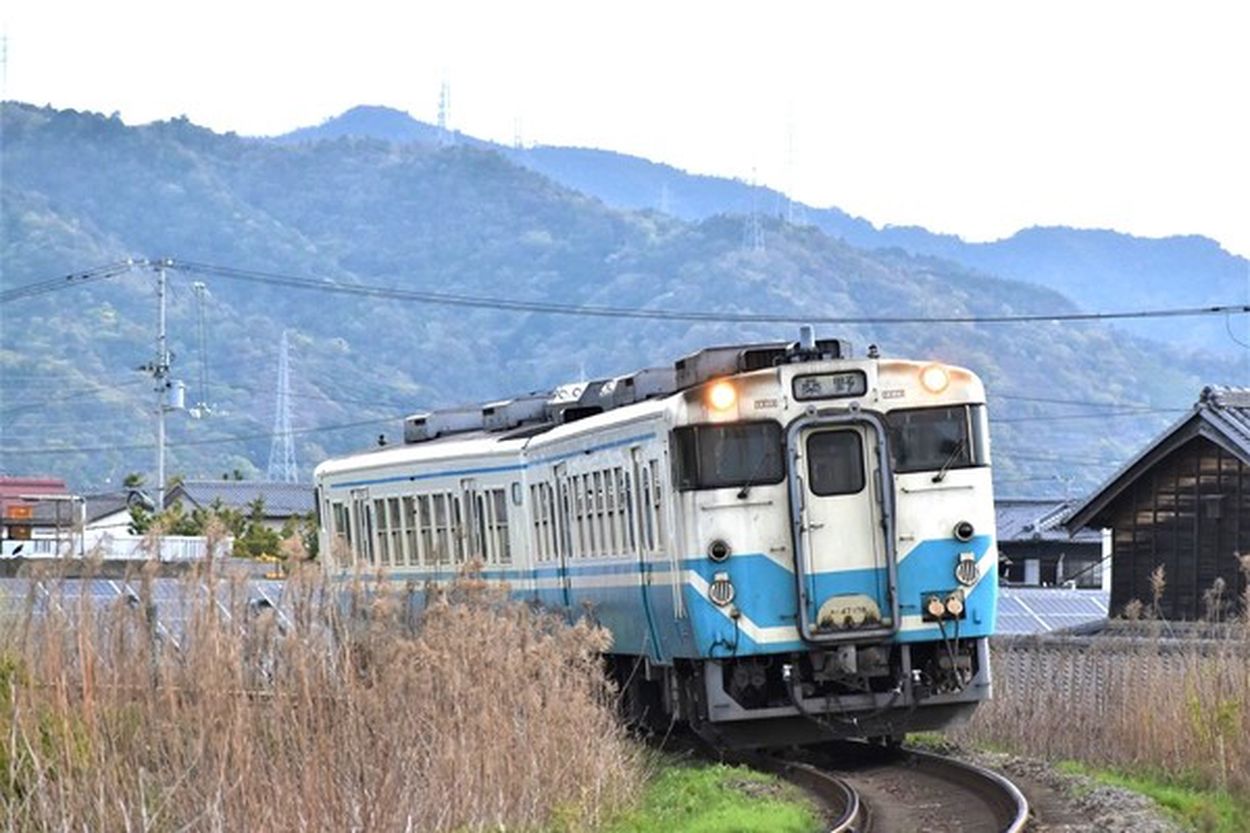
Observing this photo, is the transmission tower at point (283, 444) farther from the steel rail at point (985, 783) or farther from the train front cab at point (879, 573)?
the train front cab at point (879, 573)

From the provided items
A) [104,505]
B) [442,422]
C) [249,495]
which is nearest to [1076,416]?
[249,495]

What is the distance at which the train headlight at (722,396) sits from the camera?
617 inches

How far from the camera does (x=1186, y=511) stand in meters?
29.5

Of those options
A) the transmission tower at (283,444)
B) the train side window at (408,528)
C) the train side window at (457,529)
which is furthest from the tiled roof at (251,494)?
the train side window at (457,529)

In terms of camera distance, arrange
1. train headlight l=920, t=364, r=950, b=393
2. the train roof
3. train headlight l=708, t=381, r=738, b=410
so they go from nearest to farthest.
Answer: train headlight l=708, t=381, r=738, b=410
train headlight l=920, t=364, r=950, b=393
the train roof

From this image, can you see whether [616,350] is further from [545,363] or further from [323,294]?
[323,294]

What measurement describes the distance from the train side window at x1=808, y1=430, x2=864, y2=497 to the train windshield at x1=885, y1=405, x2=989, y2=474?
0.82 feet

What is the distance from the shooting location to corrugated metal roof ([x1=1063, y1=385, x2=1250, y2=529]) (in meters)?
27.5

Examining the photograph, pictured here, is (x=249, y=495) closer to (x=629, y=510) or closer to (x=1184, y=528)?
(x=1184, y=528)

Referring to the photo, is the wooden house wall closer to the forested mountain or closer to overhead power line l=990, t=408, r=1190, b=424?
the forested mountain

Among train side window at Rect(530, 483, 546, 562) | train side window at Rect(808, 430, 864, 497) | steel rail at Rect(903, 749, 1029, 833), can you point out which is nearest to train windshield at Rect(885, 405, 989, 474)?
train side window at Rect(808, 430, 864, 497)

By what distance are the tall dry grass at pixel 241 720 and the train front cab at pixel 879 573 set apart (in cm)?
381

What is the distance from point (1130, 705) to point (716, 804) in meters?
4.14

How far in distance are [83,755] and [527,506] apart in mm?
10550
